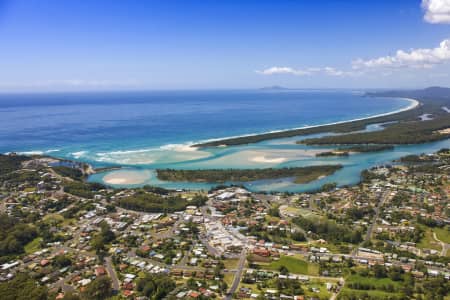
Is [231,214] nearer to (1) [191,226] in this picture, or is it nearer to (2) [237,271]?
(1) [191,226]

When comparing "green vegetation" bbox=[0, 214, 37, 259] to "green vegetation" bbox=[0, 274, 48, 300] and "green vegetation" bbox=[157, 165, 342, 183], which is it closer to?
"green vegetation" bbox=[0, 274, 48, 300]

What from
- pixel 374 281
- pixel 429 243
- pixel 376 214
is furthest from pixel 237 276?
pixel 376 214

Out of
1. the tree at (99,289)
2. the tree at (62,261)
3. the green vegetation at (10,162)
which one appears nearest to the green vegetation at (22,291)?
the tree at (99,289)

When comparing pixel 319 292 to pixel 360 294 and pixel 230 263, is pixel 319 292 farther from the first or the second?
pixel 230 263

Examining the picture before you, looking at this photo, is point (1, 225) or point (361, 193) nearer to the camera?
point (1, 225)

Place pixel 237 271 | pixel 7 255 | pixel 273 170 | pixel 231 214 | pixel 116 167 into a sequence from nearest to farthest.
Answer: pixel 237 271 → pixel 7 255 → pixel 231 214 → pixel 273 170 → pixel 116 167

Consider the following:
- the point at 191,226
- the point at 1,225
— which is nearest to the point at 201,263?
the point at 191,226
